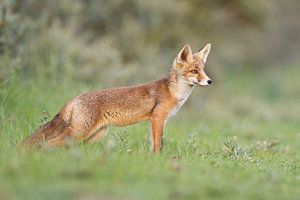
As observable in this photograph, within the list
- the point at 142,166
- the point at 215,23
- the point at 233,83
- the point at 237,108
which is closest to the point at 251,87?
the point at 233,83

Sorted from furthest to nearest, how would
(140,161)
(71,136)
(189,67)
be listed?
(189,67) → (71,136) → (140,161)

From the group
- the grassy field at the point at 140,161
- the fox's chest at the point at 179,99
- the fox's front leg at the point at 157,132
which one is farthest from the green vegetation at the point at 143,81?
the fox's chest at the point at 179,99

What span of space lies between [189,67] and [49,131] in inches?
94.4

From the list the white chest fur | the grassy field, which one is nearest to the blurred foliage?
the grassy field

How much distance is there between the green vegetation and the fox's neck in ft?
2.75

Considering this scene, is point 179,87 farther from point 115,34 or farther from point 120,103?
point 115,34

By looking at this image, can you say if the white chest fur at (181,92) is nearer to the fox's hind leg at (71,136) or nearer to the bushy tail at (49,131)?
the fox's hind leg at (71,136)

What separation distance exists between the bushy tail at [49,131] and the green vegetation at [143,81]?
37 cm

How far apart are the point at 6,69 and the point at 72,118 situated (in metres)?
4.24

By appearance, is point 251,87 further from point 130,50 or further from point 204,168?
point 204,168

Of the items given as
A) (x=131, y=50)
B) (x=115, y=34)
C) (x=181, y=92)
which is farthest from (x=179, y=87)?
(x=115, y=34)

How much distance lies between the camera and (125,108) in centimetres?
1040

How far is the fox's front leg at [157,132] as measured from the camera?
1034 cm

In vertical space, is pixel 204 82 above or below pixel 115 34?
below
